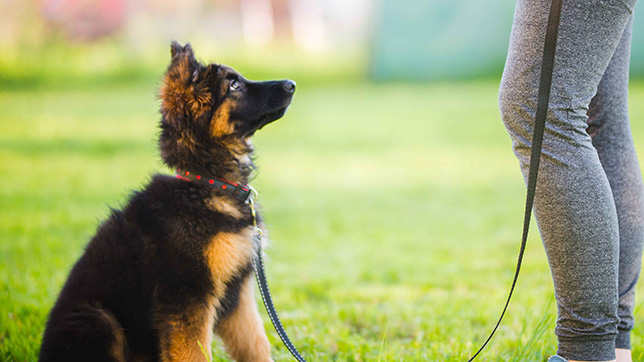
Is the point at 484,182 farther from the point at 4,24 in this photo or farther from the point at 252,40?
the point at 4,24

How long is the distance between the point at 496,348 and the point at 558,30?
4.97 feet

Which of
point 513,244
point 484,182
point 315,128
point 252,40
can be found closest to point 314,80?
point 252,40

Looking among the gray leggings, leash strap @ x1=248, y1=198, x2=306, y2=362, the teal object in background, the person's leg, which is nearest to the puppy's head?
leash strap @ x1=248, y1=198, x2=306, y2=362

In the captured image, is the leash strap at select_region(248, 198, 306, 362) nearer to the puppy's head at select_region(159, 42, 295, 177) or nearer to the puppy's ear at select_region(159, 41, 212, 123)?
the puppy's head at select_region(159, 42, 295, 177)

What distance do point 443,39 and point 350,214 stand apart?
1069cm

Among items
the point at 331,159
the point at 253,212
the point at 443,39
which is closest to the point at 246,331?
the point at 253,212

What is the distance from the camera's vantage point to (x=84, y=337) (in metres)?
2.25

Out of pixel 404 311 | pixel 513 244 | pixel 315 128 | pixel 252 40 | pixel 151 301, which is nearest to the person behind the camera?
pixel 151 301

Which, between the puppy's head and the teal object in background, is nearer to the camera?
the puppy's head

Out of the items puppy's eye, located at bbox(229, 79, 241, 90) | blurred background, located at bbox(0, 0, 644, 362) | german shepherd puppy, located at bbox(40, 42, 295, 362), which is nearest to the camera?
german shepherd puppy, located at bbox(40, 42, 295, 362)

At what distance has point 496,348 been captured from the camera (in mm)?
2746

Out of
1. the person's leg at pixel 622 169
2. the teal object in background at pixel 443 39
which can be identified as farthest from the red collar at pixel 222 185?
the teal object in background at pixel 443 39

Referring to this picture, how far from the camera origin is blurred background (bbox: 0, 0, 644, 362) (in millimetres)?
3338

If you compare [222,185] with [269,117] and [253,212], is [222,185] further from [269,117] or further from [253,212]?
[269,117]
